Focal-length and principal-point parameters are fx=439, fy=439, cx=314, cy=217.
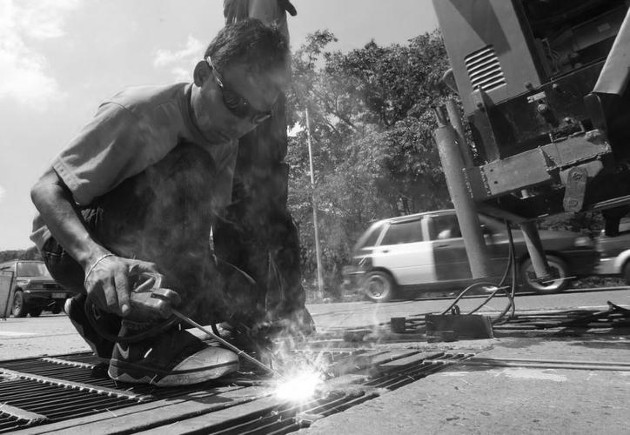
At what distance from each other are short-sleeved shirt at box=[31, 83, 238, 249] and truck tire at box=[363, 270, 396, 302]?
6751 mm

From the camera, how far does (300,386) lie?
49.1 inches

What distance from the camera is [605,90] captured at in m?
1.83

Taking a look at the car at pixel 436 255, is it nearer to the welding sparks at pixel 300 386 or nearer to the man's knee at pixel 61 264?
the welding sparks at pixel 300 386

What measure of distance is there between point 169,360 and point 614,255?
7.04 meters

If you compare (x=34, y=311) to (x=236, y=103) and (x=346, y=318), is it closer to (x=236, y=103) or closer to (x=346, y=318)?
(x=346, y=318)

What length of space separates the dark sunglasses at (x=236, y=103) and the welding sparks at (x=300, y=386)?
0.92m

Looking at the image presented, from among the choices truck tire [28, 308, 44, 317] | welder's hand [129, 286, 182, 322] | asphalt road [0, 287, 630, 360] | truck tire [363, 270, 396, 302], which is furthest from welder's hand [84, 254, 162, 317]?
truck tire [28, 308, 44, 317]

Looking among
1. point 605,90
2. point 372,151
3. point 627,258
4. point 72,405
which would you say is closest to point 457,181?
point 605,90

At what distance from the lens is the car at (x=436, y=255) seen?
665cm

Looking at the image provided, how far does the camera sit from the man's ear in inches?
63.4

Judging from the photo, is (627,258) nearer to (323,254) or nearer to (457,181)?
(457,181)

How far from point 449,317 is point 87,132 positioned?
177 centimetres

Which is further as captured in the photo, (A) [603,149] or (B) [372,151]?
(B) [372,151]

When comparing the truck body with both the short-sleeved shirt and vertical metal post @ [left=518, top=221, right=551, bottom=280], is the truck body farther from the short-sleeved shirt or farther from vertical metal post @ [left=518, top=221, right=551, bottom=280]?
the short-sleeved shirt
